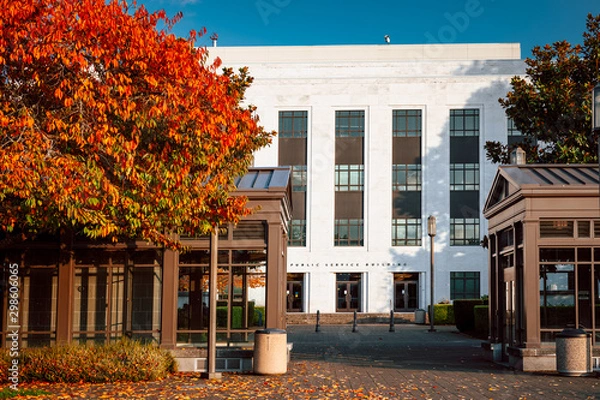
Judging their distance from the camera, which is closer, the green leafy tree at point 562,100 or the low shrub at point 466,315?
the green leafy tree at point 562,100

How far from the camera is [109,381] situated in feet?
55.4

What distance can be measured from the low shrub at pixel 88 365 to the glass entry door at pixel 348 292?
38.8 meters

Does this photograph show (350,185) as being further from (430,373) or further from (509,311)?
(430,373)

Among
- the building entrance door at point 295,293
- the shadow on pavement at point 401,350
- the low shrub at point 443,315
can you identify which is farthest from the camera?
the building entrance door at point 295,293

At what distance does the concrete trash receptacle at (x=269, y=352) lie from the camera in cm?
1802

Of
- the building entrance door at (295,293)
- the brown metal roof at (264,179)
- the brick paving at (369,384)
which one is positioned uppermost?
the brown metal roof at (264,179)

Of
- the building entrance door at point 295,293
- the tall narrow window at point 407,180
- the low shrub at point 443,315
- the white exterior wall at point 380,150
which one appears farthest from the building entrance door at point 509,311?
the building entrance door at point 295,293

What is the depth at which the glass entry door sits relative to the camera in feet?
183

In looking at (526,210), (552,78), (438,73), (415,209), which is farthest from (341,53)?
(526,210)

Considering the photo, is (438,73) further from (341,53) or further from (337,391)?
(337,391)

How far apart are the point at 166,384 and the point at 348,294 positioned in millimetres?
→ 39903

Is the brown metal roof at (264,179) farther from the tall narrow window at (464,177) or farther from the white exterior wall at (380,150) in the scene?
the tall narrow window at (464,177)

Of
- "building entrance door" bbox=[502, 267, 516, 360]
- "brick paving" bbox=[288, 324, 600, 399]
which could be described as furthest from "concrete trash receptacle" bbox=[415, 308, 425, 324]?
"building entrance door" bbox=[502, 267, 516, 360]

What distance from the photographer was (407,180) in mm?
55969
